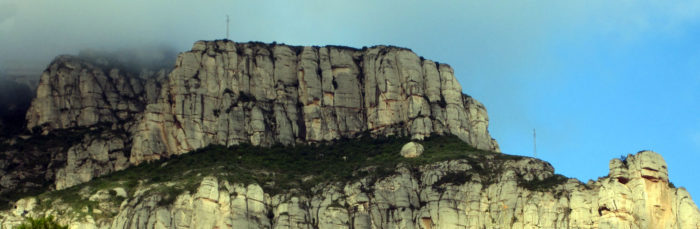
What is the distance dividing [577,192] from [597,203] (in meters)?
2.97

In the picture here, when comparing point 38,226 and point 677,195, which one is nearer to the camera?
point 38,226

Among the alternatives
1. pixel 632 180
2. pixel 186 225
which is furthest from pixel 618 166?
pixel 186 225

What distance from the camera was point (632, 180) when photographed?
19862cm

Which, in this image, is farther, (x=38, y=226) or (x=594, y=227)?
(x=594, y=227)

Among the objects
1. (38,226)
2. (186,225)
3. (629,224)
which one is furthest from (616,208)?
(38,226)

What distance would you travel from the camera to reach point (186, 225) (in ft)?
656

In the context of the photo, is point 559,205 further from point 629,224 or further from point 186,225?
point 186,225

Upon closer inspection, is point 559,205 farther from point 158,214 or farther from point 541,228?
point 158,214

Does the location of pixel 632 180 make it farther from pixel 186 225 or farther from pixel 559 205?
pixel 186 225

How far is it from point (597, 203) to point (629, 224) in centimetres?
443

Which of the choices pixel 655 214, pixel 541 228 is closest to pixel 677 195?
pixel 655 214

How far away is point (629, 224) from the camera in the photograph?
637ft

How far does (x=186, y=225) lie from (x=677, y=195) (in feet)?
184

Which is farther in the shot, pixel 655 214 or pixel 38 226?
pixel 655 214
